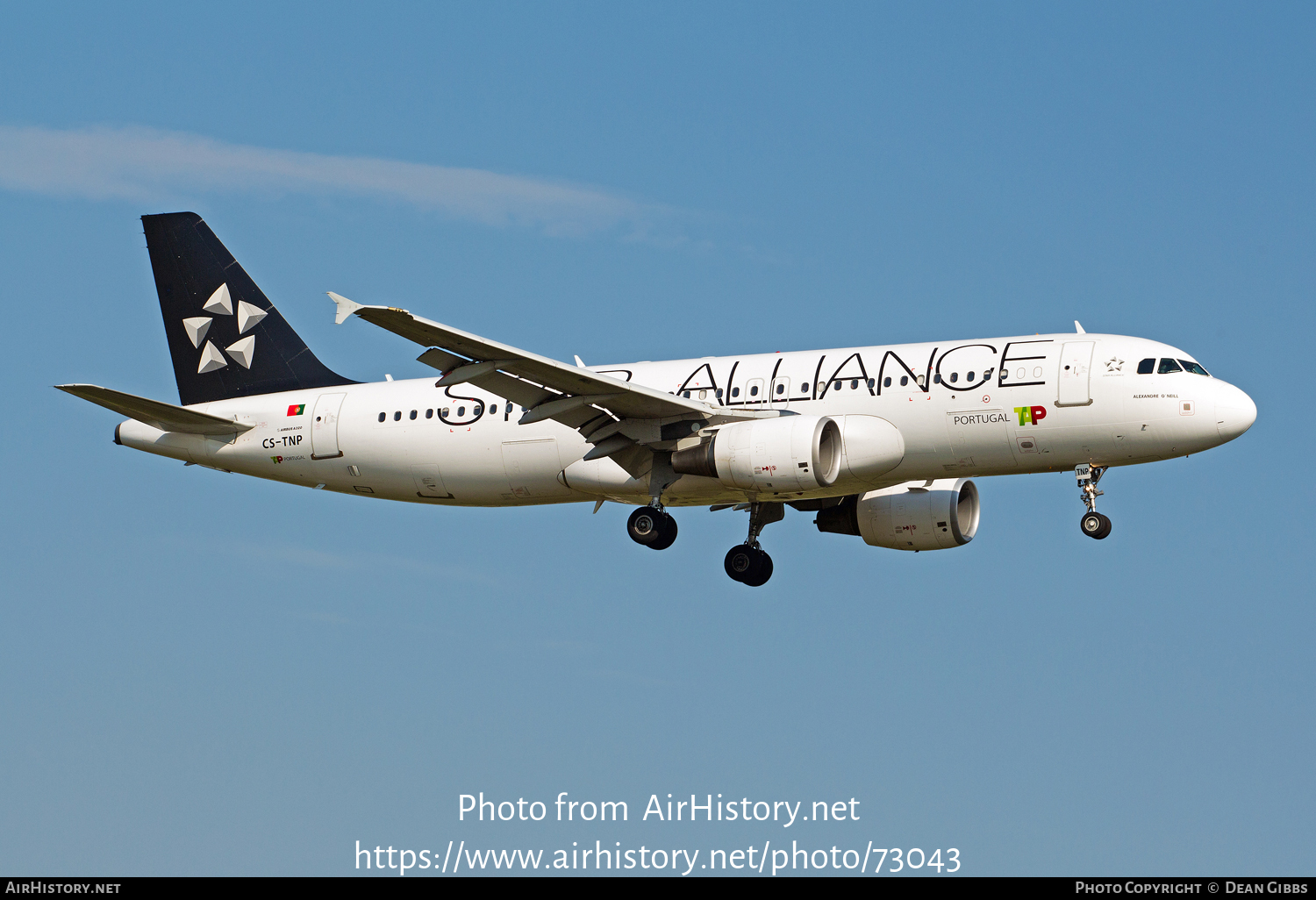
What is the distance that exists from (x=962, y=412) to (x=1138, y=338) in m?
4.11

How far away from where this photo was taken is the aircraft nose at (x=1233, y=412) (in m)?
33.6

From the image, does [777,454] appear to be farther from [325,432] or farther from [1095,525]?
[325,432]

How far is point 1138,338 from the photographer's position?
114ft

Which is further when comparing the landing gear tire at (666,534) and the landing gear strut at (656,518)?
the landing gear tire at (666,534)

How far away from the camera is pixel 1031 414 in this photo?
1344 inches

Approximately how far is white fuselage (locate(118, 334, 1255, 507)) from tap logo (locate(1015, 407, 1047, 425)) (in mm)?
26

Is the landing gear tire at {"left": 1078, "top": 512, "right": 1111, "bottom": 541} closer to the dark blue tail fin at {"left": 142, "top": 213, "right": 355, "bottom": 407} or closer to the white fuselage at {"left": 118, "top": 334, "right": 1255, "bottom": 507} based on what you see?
the white fuselage at {"left": 118, "top": 334, "right": 1255, "bottom": 507}

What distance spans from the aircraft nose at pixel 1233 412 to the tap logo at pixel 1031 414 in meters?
3.52

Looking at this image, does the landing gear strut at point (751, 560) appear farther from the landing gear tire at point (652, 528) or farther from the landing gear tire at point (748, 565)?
the landing gear tire at point (652, 528)

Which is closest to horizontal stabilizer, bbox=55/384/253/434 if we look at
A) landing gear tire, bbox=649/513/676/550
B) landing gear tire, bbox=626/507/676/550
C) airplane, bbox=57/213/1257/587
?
airplane, bbox=57/213/1257/587

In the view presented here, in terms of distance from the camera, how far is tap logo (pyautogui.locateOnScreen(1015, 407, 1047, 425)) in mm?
34125

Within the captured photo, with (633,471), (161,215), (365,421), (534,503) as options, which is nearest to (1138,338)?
(633,471)

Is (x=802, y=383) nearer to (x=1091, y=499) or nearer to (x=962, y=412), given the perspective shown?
(x=962, y=412)

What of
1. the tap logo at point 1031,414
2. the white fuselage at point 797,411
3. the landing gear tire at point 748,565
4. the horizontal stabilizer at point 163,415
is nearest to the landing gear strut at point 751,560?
the landing gear tire at point 748,565
